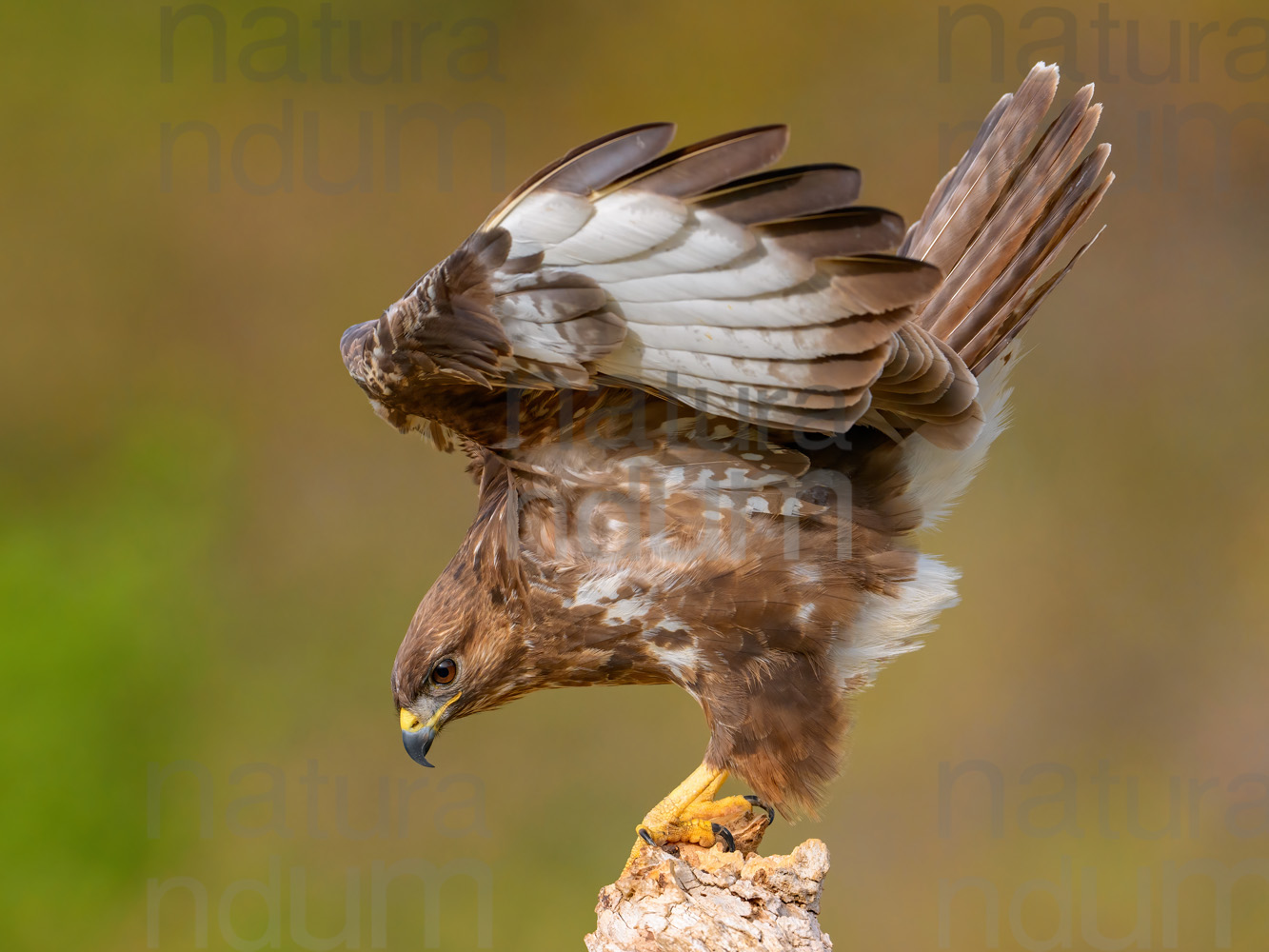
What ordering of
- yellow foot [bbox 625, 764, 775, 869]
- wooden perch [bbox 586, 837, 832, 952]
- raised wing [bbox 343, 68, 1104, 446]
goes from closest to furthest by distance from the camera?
1. raised wing [bbox 343, 68, 1104, 446]
2. wooden perch [bbox 586, 837, 832, 952]
3. yellow foot [bbox 625, 764, 775, 869]

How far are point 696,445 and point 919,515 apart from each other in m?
0.48

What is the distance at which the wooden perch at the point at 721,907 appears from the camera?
1745mm

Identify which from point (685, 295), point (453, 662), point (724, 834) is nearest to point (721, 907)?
point (724, 834)

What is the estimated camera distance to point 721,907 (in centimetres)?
177

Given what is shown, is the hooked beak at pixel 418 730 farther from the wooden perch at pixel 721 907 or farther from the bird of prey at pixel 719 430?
the wooden perch at pixel 721 907

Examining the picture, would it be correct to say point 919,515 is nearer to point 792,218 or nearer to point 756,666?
point 756,666

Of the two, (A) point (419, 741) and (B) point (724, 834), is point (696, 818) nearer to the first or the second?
(B) point (724, 834)

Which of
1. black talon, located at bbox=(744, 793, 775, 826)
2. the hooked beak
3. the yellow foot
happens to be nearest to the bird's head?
the hooked beak

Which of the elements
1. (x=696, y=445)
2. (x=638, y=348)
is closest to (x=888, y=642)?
(x=696, y=445)

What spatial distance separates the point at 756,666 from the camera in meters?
1.81

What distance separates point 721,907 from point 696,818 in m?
0.20

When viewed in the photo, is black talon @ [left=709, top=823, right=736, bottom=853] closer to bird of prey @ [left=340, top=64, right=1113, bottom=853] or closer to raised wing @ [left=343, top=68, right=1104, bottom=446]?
bird of prey @ [left=340, top=64, right=1113, bottom=853]

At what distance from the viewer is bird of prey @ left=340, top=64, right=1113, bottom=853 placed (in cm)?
136

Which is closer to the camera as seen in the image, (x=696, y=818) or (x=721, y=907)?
(x=721, y=907)
